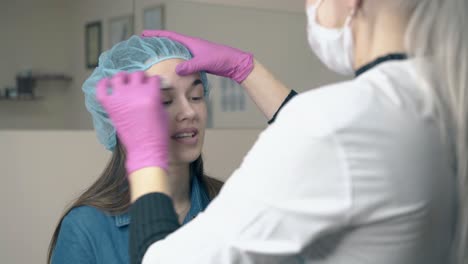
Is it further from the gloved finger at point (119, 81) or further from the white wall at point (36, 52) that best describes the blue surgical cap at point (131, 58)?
the white wall at point (36, 52)

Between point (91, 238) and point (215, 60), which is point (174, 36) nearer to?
point (215, 60)

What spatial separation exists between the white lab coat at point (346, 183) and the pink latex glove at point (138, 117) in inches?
9.2

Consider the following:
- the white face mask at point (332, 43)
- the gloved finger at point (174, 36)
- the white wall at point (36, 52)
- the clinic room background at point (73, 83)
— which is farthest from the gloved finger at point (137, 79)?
the white wall at point (36, 52)

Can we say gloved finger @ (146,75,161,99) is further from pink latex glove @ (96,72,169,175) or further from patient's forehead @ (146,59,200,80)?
patient's forehead @ (146,59,200,80)

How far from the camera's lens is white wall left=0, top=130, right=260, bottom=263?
2.75 meters

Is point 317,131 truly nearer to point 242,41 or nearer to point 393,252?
point 393,252

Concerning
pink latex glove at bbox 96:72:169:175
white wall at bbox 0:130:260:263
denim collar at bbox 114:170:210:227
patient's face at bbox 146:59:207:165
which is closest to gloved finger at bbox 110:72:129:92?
pink latex glove at bbox 96:72:169:175

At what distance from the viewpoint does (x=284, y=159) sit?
79 centimetres

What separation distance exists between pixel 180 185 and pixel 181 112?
259 mm

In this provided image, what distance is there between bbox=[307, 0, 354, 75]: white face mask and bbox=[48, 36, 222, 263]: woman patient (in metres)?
0.55

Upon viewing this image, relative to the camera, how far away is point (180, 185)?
1677 millimetres

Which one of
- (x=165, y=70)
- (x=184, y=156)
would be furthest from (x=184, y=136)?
(x=165, y=70)

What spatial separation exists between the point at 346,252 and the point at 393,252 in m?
0.07

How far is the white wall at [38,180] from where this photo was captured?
108 inches
